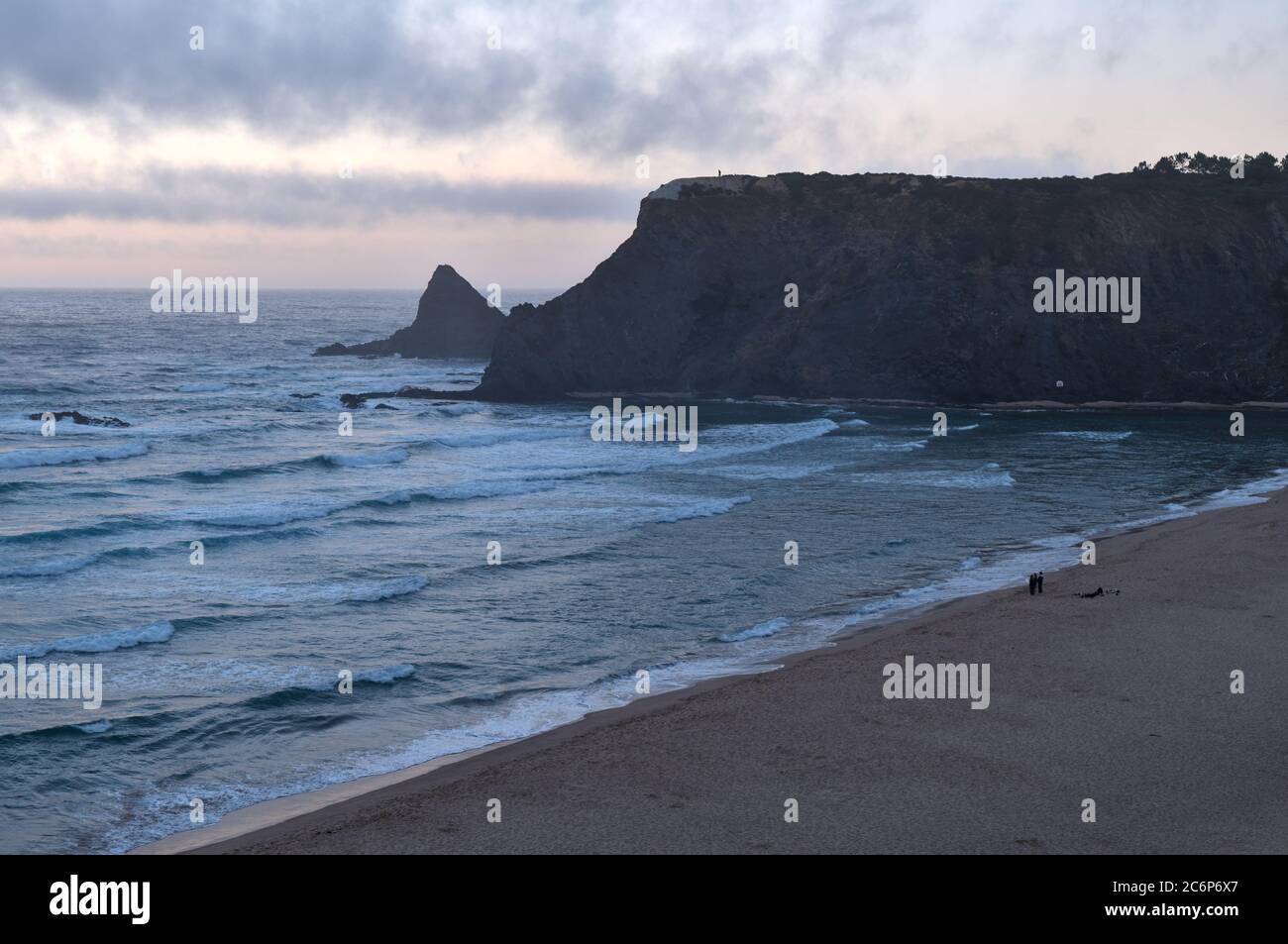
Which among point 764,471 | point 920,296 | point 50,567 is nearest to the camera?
point 50,567

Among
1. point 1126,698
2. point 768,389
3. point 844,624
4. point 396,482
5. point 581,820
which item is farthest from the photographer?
point 768,389

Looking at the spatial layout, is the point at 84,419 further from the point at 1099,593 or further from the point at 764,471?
the point at 1099,593

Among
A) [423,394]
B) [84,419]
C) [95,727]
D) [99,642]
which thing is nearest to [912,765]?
[95,727]

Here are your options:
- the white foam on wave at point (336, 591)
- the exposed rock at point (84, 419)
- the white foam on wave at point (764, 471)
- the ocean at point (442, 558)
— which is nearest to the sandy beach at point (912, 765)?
the ocean at point (442, 558)

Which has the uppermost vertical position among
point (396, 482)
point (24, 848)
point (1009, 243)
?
point (1009, 243)

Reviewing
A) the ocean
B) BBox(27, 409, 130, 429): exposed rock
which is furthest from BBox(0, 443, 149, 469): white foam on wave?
BBox(27, 409, 130, 429): exposed rock

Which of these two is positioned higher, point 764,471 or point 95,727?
point 764,471

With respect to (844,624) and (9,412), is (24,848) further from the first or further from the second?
(9,412)
